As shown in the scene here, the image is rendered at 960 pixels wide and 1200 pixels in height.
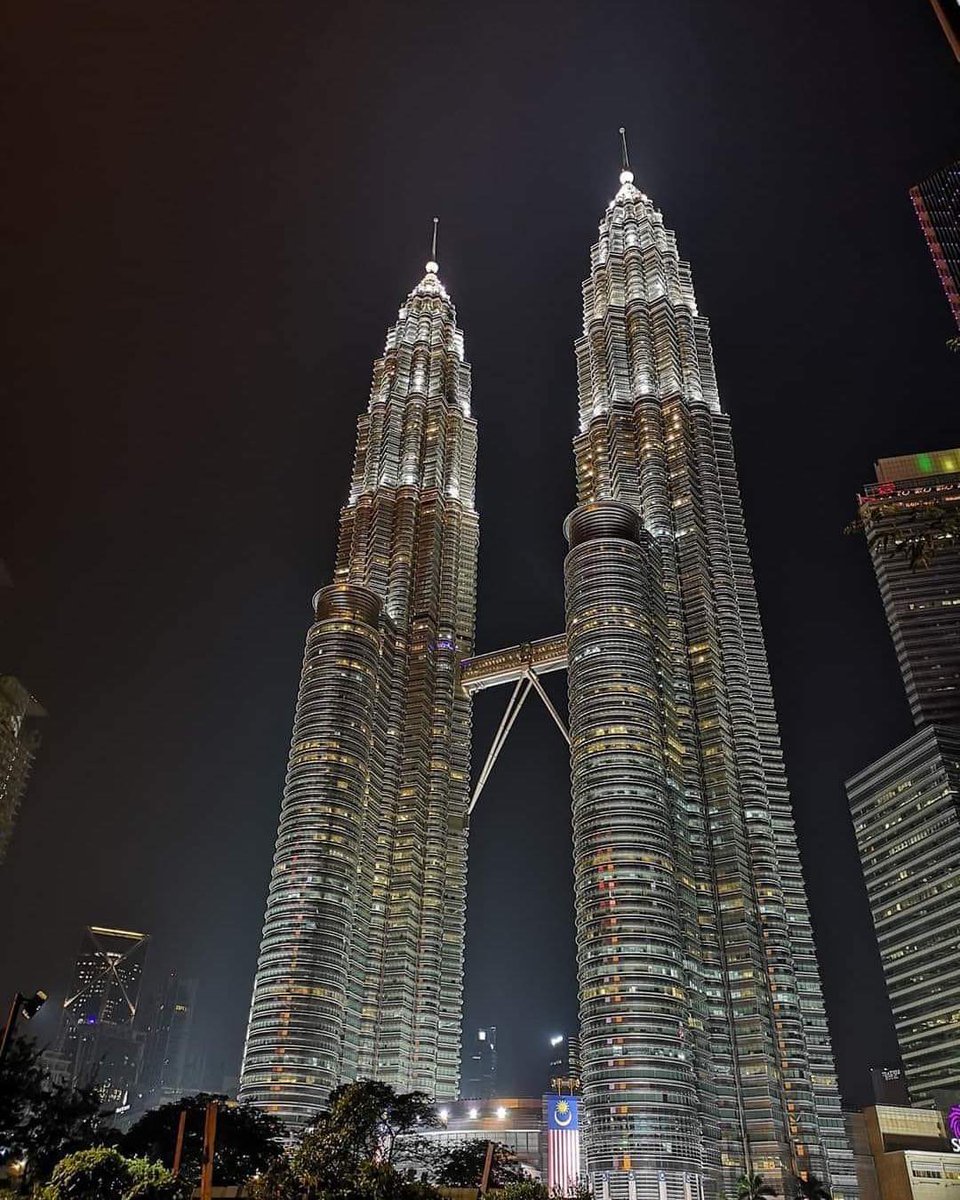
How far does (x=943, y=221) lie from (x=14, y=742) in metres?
178

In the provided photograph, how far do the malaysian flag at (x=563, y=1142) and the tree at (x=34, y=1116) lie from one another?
90.6m

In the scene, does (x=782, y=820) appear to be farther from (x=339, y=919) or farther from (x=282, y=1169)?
(x=282, y=1169)

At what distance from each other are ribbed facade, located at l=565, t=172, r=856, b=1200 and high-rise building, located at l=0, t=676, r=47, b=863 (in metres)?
90.9

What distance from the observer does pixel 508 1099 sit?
520 feet

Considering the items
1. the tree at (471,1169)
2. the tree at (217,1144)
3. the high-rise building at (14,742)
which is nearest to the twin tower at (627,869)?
the tree at (471,1169)

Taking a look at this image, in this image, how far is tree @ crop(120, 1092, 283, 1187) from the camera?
89250mm

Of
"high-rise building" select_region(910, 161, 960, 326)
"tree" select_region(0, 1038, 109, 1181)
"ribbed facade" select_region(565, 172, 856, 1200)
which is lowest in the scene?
"tree" select_region(0, 1038, 109, 1181)

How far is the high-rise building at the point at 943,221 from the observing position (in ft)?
485

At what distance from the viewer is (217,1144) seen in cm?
9044

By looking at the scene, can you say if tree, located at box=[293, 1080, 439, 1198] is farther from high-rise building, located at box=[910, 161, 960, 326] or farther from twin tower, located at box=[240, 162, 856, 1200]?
high-rise building, located at box=[910, 161, 960, 326]

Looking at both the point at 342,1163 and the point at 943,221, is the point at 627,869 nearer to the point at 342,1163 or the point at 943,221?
the point at 342,1163

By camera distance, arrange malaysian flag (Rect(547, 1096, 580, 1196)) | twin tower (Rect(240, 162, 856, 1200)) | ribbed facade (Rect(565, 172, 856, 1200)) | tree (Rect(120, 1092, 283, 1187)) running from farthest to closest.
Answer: malaysian flag (Rect(547, 1096, 580, 1196)) < twin tower (Rect(240, 162, 856, 1200)) < ribbed facade (Rect(565, 172, 856, 1200)) < tree (Rect(120, 1092, 283, 1187))

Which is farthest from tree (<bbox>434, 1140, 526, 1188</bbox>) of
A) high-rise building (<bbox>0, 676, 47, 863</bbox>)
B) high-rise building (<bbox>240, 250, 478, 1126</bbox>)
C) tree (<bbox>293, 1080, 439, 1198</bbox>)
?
high-rise building (<bbox>0, 676, 47, 863</bbox>)

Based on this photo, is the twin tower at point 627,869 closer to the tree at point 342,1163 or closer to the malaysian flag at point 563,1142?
the malaysian flag at point 563,1142
